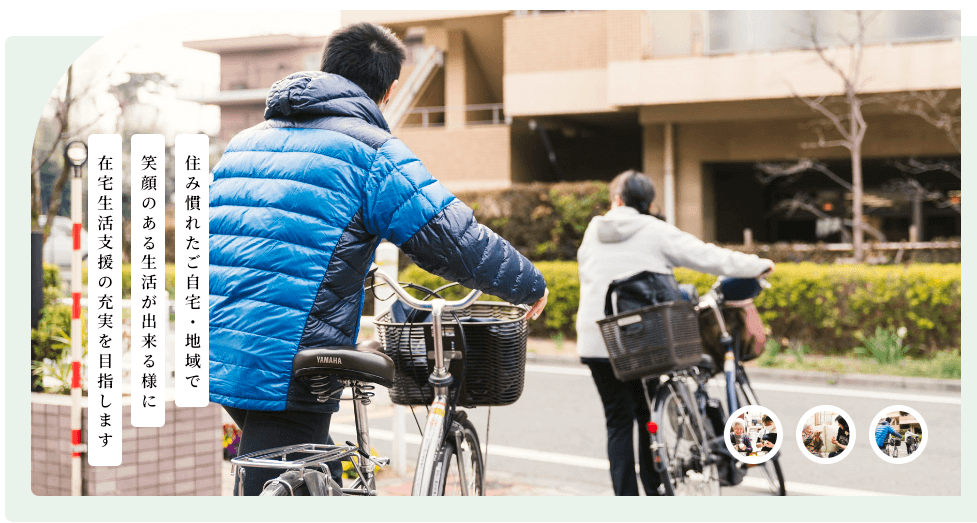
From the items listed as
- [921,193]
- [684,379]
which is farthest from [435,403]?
[921,193]

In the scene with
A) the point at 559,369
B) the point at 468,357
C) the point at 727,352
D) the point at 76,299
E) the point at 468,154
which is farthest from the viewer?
the point at 468,154

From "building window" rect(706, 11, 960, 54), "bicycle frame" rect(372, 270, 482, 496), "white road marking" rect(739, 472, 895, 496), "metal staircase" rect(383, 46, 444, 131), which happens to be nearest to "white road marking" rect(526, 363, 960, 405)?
"white road marking" rect(739, 472, 895, 496)

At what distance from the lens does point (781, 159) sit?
15.8 meters

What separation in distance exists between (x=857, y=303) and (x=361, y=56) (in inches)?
306

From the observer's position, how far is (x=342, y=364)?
2.19 m

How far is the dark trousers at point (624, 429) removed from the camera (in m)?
3.75

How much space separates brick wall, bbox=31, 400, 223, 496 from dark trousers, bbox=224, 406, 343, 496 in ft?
3.51

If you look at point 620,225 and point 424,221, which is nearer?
point 424,221

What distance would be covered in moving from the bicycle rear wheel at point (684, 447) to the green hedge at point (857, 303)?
18.5 ft

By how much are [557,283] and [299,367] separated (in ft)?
29.2

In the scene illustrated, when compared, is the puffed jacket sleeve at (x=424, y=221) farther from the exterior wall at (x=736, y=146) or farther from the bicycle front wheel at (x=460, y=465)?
the exterior wall at (x=736, y=146)

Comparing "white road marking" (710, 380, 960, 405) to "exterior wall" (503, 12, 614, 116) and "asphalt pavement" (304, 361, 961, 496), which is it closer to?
"asphalt pavement" (304, 361, 961, 496)

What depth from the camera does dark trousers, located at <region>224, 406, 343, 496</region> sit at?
2.28 meters

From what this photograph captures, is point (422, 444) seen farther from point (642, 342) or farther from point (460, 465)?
point (642, 342)
